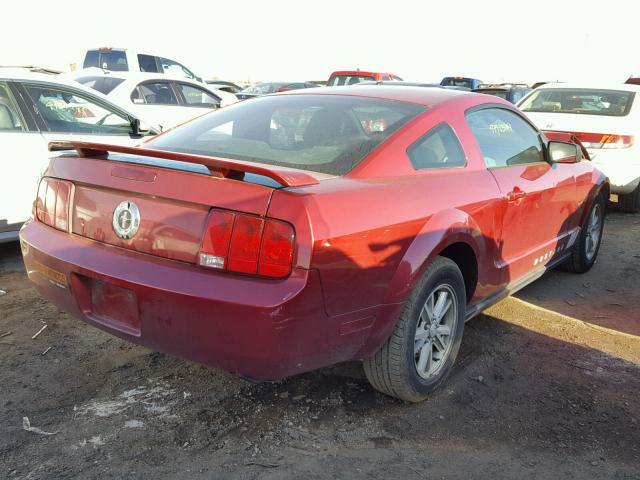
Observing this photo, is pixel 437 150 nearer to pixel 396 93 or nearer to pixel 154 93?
pixel 396 93

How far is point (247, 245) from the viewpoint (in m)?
2.39

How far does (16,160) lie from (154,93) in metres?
5.06

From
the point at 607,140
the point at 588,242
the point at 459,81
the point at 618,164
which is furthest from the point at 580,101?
the point at 459,81

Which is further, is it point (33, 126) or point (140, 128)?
point (140, 128)

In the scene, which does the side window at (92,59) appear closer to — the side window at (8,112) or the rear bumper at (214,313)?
the side window at (8,112)

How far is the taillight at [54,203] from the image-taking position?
2945 mm

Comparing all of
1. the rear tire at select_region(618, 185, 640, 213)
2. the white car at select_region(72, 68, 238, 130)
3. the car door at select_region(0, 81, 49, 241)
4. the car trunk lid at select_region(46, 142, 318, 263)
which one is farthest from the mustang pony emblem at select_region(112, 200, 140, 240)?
the rear tire at select_region(618, 185, 640, 213)

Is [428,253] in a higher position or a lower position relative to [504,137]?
lower

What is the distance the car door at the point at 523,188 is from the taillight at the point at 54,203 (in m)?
2.16

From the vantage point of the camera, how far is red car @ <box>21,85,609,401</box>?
2400 millimetres

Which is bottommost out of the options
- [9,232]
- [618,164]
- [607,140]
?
[9,232]

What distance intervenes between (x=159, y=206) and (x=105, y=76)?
7.84 metres

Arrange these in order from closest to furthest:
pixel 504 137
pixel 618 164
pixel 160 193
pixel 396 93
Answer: pixel 160 193, pixel 396 93, pixel 504 137, pixel 618 164

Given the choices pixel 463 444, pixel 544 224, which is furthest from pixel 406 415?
pixel 544 224
